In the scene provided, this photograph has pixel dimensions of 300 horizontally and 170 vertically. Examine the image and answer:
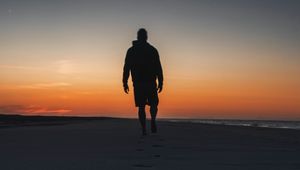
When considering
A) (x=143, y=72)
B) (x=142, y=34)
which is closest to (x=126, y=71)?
(x=143, y=72)

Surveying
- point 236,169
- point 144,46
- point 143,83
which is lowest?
point 236,169

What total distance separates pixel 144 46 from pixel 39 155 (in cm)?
463

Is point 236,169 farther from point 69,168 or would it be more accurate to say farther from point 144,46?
point 144,46

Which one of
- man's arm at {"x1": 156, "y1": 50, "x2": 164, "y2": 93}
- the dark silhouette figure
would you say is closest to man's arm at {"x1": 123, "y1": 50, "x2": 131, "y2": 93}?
the dark silhouette figure

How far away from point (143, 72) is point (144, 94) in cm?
48

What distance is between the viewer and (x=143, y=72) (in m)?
9.83

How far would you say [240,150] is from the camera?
6.54 meters

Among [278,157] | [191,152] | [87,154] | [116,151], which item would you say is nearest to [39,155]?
[87,154]

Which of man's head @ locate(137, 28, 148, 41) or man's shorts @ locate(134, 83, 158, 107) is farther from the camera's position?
man's head @ locate(137, 28, 148, 41)

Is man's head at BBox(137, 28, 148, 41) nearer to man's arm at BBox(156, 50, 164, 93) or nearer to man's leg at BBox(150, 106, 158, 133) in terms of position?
man's arm at BBox(156, 50, 164, 93)

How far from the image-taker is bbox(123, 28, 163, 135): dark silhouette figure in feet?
31.9

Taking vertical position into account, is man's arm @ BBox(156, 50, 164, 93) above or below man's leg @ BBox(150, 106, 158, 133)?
above

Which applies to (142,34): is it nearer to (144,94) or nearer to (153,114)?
(144,94)

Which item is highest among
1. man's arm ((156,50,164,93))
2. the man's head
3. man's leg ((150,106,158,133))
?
the man's head
